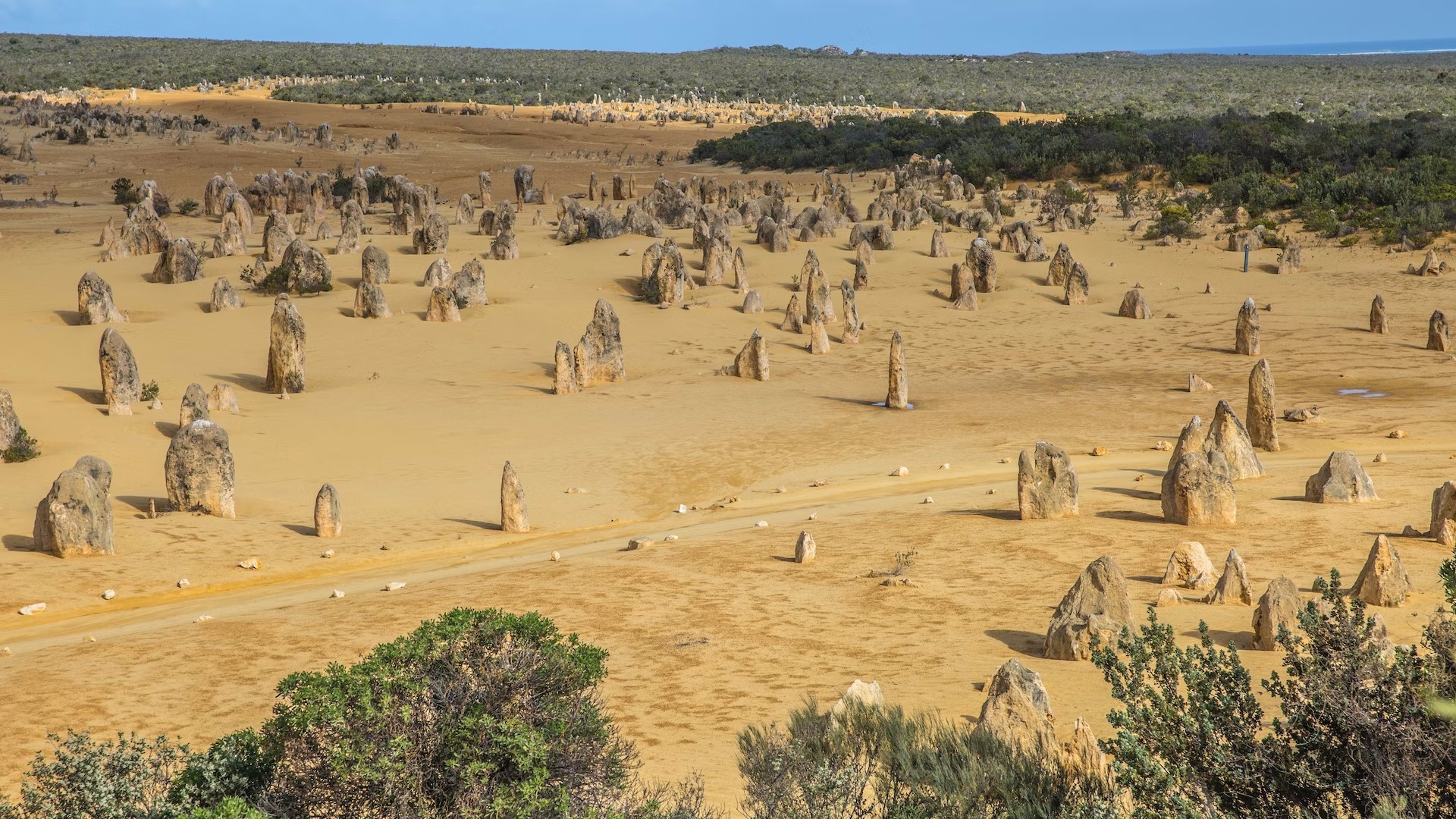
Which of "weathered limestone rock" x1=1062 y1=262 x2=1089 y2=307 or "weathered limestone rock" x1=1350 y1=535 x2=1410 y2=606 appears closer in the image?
"weathered limestone rock" x1=1350 y1=535 x2=1410 y2=606

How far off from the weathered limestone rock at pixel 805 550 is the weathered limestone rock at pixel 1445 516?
5467 millimetres

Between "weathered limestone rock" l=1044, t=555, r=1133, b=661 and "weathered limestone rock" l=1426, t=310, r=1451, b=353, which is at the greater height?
"weathered limestone rock" l=1426, t=310, r=1451, b=353

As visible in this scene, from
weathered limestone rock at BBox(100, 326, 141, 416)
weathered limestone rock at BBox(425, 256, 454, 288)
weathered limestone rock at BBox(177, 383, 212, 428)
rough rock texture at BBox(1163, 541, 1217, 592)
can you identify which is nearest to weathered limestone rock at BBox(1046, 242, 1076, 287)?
weathered limestone rock at BBox(425, 256, 454, 288)

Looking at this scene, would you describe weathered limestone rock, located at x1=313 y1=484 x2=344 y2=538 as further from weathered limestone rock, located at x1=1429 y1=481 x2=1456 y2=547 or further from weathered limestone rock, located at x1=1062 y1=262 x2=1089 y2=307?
weathered limestone rock, located at x1=1062 y1=262 x2=1089 y2=307

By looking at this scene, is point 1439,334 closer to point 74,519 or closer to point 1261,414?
point 1261,414

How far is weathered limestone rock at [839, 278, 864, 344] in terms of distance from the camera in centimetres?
2667

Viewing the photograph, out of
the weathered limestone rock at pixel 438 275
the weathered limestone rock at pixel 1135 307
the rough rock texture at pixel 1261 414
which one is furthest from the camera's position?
the weathered limestone rock at pixel 438 275

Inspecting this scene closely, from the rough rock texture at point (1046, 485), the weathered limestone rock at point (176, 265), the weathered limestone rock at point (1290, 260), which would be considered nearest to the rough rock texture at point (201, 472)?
the rough rock texture at point (1046, 485)

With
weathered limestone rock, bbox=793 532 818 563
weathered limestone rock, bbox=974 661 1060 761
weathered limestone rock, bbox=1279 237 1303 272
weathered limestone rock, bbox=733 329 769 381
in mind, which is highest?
weathered limestone rock, bbox=1279 237 1303 272

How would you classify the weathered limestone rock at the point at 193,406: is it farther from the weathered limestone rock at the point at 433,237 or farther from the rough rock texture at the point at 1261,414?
the weathered limestone rock at the point at 433,237

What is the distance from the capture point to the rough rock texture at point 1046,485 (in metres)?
13.7

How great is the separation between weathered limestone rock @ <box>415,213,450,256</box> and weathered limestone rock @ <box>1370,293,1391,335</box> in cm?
2051

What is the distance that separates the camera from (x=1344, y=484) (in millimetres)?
13445

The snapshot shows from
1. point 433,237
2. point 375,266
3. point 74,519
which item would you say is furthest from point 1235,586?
point 433,237
